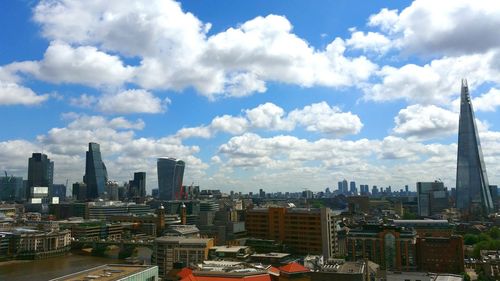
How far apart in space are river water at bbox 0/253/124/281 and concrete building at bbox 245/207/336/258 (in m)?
28.8

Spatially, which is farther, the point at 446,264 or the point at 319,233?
the point at 319,233

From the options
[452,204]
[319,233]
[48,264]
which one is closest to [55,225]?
[48,264]

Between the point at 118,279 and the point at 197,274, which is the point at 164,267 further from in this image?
the point at 118,279

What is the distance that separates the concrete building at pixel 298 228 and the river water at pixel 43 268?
2884cm

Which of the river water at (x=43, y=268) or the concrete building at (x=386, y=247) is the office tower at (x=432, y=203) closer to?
the concrete building at (x=386, y=247)

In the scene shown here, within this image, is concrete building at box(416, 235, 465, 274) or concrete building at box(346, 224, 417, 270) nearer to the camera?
concrete building at box(416, 235, 465, 274)

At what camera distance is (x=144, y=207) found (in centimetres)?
18400

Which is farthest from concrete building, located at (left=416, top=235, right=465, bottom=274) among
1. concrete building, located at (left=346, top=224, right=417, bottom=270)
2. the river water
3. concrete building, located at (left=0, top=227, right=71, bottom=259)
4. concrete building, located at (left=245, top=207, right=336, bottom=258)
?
concrete building, located at (left=0, top=227, right=71, bottom=259)

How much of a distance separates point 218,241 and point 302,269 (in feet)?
145

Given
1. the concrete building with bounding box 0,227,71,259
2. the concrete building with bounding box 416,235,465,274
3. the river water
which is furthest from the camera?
the concrete building with bounding box 0,227,71,259

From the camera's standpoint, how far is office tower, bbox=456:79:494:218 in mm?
146375

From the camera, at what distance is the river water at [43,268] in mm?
68312

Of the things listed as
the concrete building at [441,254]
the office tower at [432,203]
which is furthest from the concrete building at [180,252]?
the office tower at [432,203]

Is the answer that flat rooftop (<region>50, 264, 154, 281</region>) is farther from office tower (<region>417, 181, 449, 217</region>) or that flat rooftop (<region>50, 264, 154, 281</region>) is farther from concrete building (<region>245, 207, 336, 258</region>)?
office tower (<region>417, 181, 449, 217</region>)
